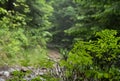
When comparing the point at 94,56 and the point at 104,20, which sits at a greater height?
the point at 94,56

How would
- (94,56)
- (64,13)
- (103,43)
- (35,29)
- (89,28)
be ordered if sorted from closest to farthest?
1. (103,43)
2. (94,56)
3. (89,28)
4. (35,29)
5. (64,13)

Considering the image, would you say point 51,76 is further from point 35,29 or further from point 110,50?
point 35,29

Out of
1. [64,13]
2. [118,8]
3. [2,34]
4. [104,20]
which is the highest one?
[118,8]

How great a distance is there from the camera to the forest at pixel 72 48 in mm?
3479

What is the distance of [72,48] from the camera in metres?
4.05

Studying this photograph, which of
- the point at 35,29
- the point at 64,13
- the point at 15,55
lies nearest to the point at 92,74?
the point at 15,55

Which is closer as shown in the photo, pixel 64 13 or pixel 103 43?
pixel 103 43

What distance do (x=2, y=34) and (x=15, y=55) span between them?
1.32m

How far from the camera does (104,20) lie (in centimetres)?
897

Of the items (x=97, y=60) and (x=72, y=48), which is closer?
(x=97, y=60)

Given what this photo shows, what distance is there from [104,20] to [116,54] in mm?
5544

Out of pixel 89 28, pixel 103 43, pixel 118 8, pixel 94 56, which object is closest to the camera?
pixel 103 43

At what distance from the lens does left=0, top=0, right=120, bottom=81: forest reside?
11.4 feet

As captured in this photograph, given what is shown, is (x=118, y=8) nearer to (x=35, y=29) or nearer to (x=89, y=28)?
(x=89, y=28)
